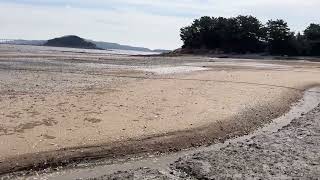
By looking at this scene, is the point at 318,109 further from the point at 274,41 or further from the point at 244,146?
the point at 274,41

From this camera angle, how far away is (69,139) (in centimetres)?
1326

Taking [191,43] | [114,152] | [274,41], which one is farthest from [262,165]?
[191,43]

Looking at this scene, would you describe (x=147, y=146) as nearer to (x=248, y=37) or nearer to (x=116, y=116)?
(x=116, y=116)

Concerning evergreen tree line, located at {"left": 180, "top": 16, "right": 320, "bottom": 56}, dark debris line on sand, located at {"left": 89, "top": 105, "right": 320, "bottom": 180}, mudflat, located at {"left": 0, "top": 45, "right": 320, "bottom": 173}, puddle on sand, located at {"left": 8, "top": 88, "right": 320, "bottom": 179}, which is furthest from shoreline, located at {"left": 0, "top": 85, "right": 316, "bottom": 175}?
evergreen tree line, located at {"left": 180, "top": 16, "right": 320, "bottom": 56}

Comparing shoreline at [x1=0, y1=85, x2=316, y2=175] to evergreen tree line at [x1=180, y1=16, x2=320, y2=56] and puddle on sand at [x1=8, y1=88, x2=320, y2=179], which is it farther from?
evergreen tree line at [x1=180, y1=16, x2=320, y2=56]

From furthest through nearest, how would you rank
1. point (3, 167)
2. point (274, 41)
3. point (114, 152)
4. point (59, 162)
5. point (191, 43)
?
1. point (191, 43)
2. point (274, 41)
3. point (114, 152)
4. point (59, 162)
5. point (3, 167)

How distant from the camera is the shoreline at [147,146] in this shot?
11516 millimetres

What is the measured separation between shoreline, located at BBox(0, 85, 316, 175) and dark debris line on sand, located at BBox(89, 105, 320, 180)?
129cm

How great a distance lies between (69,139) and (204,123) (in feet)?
16.1

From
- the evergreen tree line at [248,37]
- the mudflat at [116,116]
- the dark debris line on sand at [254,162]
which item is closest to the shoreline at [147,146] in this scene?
the mudflat at [116,116]

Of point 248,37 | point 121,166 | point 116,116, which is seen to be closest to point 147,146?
point 121,166

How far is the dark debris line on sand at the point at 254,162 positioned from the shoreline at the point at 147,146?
129 cm

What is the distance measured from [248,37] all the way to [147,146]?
81.4m

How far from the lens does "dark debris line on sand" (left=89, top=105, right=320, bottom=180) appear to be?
35.8 feet
